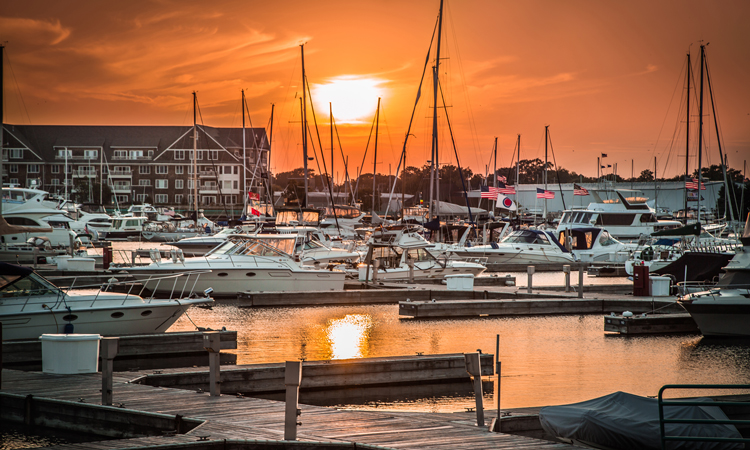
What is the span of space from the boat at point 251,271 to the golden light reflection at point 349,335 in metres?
3.58

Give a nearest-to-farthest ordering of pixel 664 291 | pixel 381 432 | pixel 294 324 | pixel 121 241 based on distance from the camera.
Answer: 1. pixel 381 432
2. pixel 294 324
3. pixel 664 291
4. pixel 121 241

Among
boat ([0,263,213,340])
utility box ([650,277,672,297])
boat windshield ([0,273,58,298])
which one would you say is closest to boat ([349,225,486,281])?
utility box ([650,277,672,297])

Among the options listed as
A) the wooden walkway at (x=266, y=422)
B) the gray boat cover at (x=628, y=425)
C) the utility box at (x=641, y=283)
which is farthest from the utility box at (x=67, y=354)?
the utility box at (x=641, y=283)

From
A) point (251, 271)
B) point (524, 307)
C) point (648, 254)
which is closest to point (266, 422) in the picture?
point (524, 307)

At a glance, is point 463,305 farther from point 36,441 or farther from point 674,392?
point 36,441

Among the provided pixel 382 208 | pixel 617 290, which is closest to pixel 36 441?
pixel 617 290

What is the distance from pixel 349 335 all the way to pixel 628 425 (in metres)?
12.3

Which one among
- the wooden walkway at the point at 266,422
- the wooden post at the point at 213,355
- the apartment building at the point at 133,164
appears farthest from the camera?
the apartment building at the point at 133,164

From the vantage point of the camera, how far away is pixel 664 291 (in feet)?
76.0

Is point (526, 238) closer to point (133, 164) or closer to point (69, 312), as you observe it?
point (69, 312)

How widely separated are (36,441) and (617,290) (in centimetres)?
2371

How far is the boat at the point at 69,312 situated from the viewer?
14.5 metres

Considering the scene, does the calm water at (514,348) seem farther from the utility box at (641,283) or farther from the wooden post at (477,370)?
the wooden post at (477,370)

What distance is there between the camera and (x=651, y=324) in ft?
62.7
